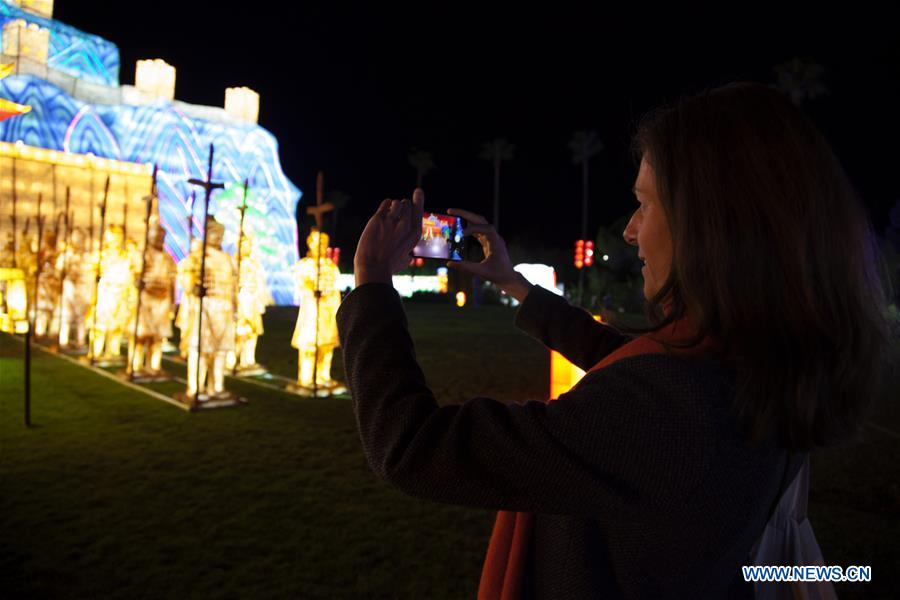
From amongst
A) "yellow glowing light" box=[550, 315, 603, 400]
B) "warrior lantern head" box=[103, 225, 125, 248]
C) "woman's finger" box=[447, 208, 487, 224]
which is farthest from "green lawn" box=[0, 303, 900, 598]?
"warrior lantern head" box=[103, 225, 125, 248]

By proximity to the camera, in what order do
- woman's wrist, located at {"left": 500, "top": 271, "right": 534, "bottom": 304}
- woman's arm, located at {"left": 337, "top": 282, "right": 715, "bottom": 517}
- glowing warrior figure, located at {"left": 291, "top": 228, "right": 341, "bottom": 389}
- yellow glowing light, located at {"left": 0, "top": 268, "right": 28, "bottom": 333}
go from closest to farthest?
1. woman's arm, located at {"left": 337, "top": 282, "right": 715, "bottom": 517}
2. woman's wrist, located at {"left": 500, "top": 271, "right": 534, "bottom": 304}
3. yellow glowing light, located at {"left": 0, "top": 268, "right": 28, "bottom": 333}
4. glowing warrior figure, located at {"left": 291, "top": 228, "right": 341, "bottom": 389}

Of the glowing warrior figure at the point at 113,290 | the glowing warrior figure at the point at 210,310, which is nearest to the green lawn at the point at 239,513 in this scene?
the glowing warrior figure at the point at 210,310

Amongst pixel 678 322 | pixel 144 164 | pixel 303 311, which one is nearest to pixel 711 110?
pixel 678 322

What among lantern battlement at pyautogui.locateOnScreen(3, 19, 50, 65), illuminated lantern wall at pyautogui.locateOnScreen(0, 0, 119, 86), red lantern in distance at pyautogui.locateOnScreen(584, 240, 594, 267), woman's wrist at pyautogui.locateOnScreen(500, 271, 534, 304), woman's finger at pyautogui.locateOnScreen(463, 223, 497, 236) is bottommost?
woman's wrist at pyautogui.locateOnScreen(500, 271, 534, 304)

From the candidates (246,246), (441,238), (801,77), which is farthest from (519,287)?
(801,77)

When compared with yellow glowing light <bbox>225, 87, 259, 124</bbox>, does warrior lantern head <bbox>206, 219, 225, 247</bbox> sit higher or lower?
lower

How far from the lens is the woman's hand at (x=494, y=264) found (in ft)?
5.82

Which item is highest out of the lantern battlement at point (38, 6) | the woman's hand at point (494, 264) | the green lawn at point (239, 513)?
the lantern battlement at point (38, 6)

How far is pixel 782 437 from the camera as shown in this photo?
0.92 metres

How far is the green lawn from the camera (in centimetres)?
338

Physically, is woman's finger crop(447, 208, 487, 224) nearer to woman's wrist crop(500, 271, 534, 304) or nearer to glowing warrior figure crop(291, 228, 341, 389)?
woman's wrist crop(500, 271, 534, 304)

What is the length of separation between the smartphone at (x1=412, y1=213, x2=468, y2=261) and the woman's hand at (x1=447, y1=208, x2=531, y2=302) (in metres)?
0.09

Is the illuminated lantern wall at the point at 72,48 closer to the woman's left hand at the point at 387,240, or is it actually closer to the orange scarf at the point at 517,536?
the woman's left hand at the point at 387,240

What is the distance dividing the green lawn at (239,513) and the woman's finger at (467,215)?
7.83 ft
